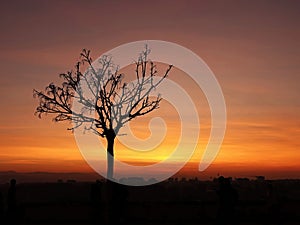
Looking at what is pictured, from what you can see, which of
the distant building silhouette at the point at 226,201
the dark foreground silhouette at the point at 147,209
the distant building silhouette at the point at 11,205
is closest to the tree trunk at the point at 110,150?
the dark foreground silhouette at the point at 147,209

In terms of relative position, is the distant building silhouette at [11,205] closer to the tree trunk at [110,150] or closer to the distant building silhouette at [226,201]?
the tree trunk at [110,150]

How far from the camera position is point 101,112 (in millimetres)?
25344

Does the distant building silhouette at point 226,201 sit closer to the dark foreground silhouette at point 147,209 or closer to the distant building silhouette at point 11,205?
the dark foreground silhouette at point 147,209

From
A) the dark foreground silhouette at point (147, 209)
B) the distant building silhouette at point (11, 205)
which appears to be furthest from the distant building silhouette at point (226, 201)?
the distant building silhouette at point (11, 205)

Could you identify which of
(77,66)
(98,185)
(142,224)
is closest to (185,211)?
(142,224)

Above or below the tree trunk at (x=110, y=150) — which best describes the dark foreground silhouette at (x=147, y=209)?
below

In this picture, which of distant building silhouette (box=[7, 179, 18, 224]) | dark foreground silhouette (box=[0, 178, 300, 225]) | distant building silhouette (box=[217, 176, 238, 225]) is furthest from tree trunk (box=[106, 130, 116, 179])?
distant building silhouette (box=[217, 176, 238, 225])

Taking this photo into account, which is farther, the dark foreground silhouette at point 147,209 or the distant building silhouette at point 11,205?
the distant building silhouette at point 11,205

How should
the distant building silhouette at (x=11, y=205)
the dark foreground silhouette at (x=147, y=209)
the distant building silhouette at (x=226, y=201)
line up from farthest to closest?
1. the distant building silhouette at (x=11, y=205)
2. the dark foreground silhouette at (x=147, y=209)
3. the distant building silhouette at (x=226, y=201)

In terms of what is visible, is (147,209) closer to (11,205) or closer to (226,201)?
(226,201)

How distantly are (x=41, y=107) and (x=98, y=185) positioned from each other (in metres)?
4.80

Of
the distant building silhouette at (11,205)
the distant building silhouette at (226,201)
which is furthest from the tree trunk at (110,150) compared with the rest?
the distant building silhouette at (226,201)

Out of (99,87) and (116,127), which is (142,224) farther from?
(99,87)

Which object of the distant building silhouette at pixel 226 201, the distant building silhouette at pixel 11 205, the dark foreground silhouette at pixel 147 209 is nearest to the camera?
the distant building silhouette at pixel 226 201
